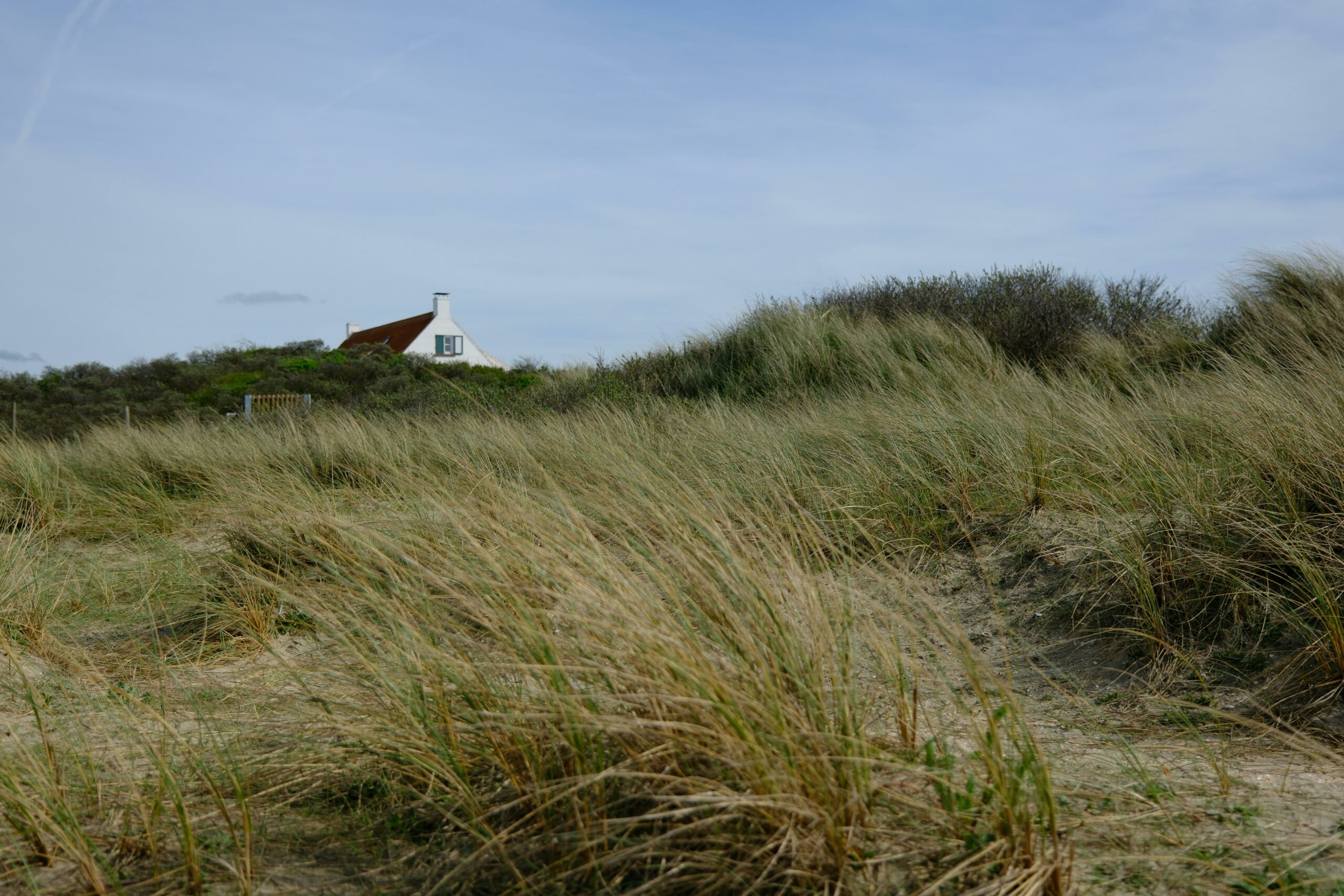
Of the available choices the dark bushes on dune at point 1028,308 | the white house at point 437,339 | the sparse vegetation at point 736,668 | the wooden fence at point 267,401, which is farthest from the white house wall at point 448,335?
the sparse vegetation at point 736,668

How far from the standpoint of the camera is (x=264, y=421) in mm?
10234

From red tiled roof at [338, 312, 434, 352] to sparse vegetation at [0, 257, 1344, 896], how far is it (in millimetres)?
26790

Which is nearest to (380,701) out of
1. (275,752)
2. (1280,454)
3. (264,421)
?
(275,752)

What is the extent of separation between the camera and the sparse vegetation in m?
1.73

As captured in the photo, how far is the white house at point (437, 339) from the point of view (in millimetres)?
31969

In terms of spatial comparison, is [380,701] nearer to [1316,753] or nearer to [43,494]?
[1316,753]

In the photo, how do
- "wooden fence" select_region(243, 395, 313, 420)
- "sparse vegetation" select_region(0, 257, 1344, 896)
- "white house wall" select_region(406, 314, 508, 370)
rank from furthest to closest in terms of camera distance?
"white house wall" select_region(406, 314, 508, 370)
"wooden fence" select_region(243, 395, 313, 420)
"sparse vegetation" select_region(0, 257, 1344, 896)

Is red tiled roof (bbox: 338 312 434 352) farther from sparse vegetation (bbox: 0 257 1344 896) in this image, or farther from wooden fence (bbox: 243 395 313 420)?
sparse vegetation (bbox: 0 257 1344 896)

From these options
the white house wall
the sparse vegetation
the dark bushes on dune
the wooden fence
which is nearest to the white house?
the white house wall

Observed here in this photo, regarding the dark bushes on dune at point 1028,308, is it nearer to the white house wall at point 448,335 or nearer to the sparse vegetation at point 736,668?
the sparse vegetation at point 736,668

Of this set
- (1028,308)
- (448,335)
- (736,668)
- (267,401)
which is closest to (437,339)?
(448,335)

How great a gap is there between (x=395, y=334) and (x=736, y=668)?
110 ft

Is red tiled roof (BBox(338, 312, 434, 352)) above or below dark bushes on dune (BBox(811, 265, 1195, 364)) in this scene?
above

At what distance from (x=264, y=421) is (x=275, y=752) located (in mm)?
8773
